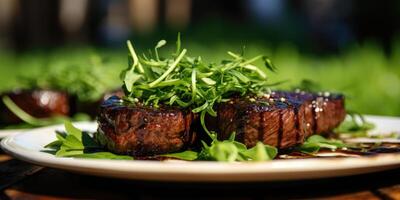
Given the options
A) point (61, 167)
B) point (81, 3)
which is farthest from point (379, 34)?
point (61, 167)

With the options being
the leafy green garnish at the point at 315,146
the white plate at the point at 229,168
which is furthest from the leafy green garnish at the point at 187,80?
the white plate at the point at 229,168

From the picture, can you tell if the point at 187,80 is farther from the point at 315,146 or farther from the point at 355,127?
the point at 355,127

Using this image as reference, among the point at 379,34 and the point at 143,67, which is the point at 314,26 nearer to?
the point at 379,34

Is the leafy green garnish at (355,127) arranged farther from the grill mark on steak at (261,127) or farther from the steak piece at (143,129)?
the steak piece at (143,129)

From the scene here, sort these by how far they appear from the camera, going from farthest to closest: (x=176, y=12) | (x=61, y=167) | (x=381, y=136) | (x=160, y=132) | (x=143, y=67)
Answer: (x=176, y=12)
(x=381, y=136)
(x=143, y=67)
(x=160, y=132)
(x=61, y=167)

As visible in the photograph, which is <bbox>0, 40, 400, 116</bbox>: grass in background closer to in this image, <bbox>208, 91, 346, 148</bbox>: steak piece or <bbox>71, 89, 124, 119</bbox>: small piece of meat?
<bbox>71, 89, 124, 119</bbox>: small piece of meat

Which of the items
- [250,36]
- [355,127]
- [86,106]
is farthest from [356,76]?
[250,36]

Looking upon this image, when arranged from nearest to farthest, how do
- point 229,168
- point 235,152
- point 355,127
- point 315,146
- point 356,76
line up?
point 229,168 → point 235,152 → point 315,146 → point 355,127 → point 356,76
